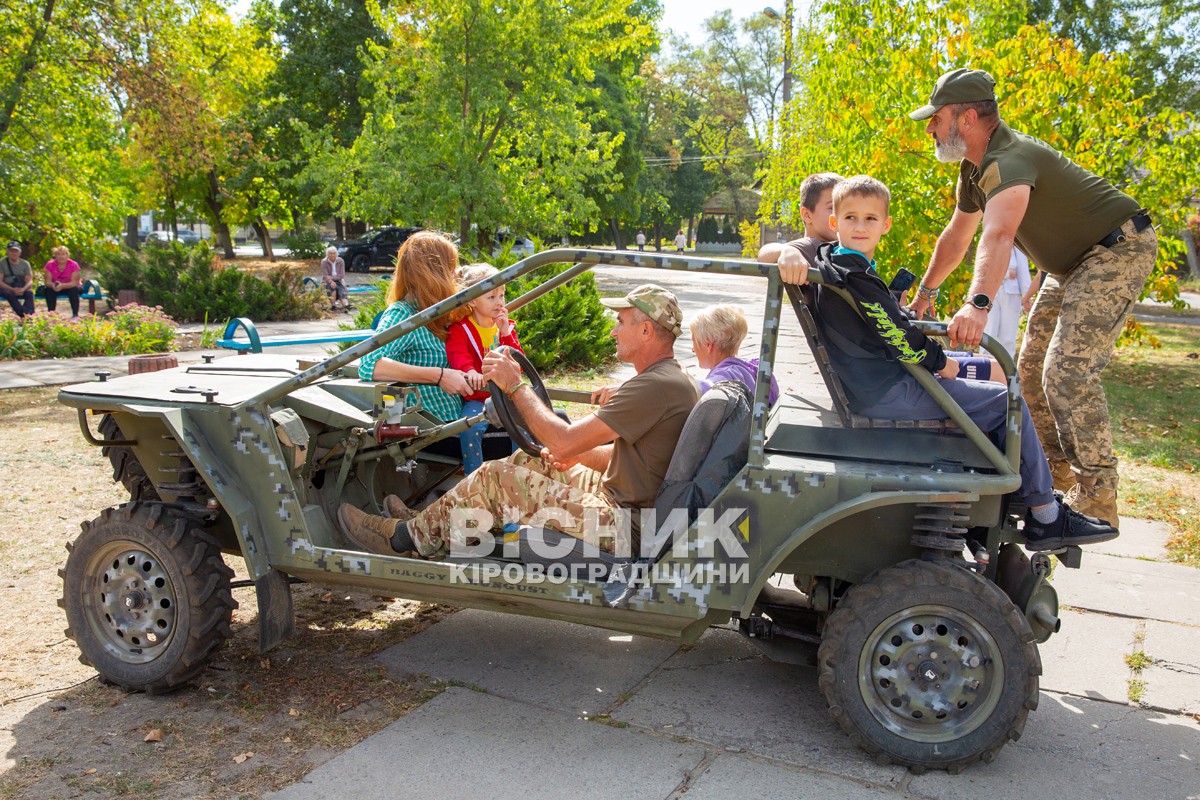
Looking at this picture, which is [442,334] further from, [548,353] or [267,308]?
[267,308]

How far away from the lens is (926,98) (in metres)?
10.7

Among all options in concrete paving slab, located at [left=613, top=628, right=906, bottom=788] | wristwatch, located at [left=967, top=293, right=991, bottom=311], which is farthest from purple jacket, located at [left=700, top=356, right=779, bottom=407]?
concrete paving slab, located at [left=613, top=628, right=906, bottom=788]

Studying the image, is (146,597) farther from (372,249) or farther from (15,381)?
(372,249)

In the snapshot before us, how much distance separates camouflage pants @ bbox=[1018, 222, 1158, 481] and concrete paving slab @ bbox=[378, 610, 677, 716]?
1917 millimetres

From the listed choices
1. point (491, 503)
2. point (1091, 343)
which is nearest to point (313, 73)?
point (491, 503)

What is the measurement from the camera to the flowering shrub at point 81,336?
12.9 metres

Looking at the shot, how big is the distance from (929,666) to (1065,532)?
747 mm

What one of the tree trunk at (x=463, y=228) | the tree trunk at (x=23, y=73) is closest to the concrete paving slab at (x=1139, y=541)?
the tree trunk at (x=463, y=228)

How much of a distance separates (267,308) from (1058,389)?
15161 millimetres

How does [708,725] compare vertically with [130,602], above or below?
below

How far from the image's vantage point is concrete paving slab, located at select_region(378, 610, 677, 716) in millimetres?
3980

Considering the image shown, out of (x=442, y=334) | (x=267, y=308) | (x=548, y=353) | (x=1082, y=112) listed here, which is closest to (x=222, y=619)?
(x=442, y=334)

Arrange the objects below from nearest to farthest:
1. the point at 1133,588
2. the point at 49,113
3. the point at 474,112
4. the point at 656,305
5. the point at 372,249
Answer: the point at 656,305 → the point at 1133,588 → the point at 474,112 → the point at 49,113 → the point at 372,249

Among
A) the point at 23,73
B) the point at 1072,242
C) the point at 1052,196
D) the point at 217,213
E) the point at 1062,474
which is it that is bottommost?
the point at 1062,474
